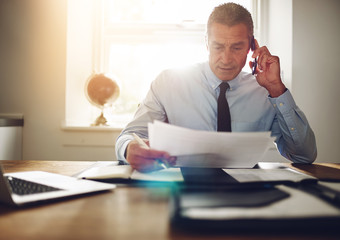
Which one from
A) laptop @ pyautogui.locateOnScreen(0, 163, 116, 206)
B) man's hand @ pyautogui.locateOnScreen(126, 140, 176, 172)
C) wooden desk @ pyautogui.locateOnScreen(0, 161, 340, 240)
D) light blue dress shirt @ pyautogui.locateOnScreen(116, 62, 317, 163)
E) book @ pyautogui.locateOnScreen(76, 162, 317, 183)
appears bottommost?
wooden desk @ pyautogui.locateOnScreen(0, 161, 340, 240)

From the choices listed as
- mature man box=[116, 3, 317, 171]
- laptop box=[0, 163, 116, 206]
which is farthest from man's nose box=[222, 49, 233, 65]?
laptop box=[0, 163, 116, 206]

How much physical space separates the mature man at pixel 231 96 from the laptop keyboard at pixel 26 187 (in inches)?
24.7

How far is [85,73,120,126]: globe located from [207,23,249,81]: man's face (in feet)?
3.33

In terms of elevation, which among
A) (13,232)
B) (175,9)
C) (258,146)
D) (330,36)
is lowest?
(13,232)

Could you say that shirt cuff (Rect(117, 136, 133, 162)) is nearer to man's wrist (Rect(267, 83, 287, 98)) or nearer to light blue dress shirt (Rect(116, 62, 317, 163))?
light blue dress shirt (Rect(116, 62, 317, 163))

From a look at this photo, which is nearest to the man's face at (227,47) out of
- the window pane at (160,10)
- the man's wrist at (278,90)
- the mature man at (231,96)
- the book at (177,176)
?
the mature man at (231,96)

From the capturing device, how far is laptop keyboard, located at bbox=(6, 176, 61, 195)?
0.66m

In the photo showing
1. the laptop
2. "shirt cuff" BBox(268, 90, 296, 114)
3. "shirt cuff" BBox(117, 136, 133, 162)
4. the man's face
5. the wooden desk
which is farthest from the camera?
the man's face

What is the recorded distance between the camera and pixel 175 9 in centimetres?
275

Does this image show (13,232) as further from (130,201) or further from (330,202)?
(330,202)

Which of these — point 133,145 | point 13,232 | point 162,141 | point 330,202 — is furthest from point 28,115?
point 330,202

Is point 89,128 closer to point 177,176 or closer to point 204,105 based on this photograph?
point 204,105

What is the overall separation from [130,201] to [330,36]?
2.05 metres

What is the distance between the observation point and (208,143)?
32.7 inches
